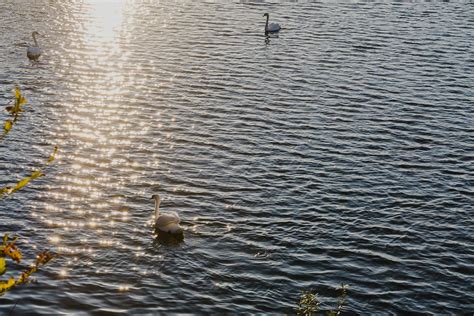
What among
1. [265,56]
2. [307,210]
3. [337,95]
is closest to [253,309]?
[307,210]

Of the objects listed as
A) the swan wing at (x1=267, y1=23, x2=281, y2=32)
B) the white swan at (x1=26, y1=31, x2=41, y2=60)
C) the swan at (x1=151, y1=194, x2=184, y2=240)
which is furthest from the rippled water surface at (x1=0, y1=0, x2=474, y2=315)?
the swan wing at (x1=267, y1=23, x2=281, y2=32)

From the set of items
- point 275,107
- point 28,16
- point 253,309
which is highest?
point 28,16

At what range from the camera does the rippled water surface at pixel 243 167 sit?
25.0m

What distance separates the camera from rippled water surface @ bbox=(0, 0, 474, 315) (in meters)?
25.0

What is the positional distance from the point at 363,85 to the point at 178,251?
26385 mm

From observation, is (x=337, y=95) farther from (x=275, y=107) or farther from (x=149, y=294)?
(x=149, y=294)

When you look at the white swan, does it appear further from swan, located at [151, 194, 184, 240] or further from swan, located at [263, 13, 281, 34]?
swan, located at [151, 194, 184, 240]

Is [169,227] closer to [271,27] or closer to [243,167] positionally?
[243,167]

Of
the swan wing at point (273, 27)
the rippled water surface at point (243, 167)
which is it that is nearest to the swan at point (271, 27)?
the swan wing at point (273, 27)

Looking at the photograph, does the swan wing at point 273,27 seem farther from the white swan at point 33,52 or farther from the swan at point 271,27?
the white swan at point 33,52

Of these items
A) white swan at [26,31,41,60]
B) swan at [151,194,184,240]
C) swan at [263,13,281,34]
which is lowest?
swan at [151,194,184,240]

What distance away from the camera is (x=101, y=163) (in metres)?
35.0

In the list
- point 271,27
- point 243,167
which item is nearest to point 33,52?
point 271,27

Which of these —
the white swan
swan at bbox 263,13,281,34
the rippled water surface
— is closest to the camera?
the rippled water surface
